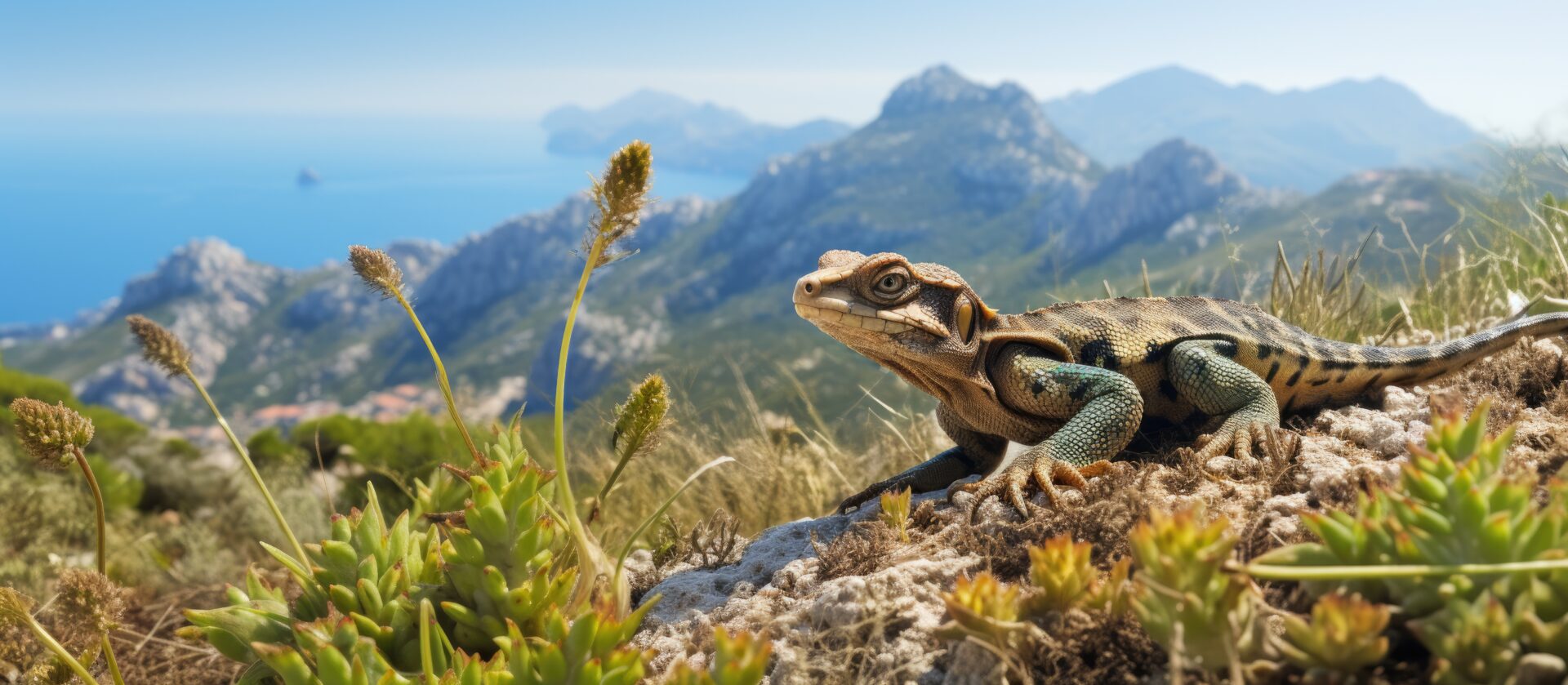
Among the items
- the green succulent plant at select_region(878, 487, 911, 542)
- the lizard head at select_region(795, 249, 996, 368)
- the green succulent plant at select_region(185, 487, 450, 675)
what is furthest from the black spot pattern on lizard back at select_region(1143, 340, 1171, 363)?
the green succulent plant at select_region(185, 487, 450, 675)

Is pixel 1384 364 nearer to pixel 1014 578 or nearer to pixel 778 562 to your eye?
pixel 1014 578

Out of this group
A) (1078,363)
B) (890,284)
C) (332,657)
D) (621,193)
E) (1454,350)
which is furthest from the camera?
(1454,350)

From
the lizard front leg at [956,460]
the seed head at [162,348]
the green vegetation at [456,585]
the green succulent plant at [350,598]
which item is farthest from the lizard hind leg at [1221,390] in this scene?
the seed head at [162,348]

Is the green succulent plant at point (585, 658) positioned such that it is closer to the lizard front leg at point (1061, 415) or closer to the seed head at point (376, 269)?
the seed head at point (376, 269)

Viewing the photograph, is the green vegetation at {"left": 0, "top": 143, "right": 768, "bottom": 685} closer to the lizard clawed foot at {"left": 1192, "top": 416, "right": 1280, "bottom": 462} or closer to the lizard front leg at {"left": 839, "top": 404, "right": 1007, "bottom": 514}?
the lizard front leg at {"left": 839, "top": 404, "right": 1007, "bottom": 514}

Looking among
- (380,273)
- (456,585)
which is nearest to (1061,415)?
(456,585)

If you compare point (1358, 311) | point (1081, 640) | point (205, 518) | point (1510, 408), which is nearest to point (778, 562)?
point (1081, 640)

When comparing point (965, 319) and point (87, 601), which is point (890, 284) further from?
point (87, 601)
